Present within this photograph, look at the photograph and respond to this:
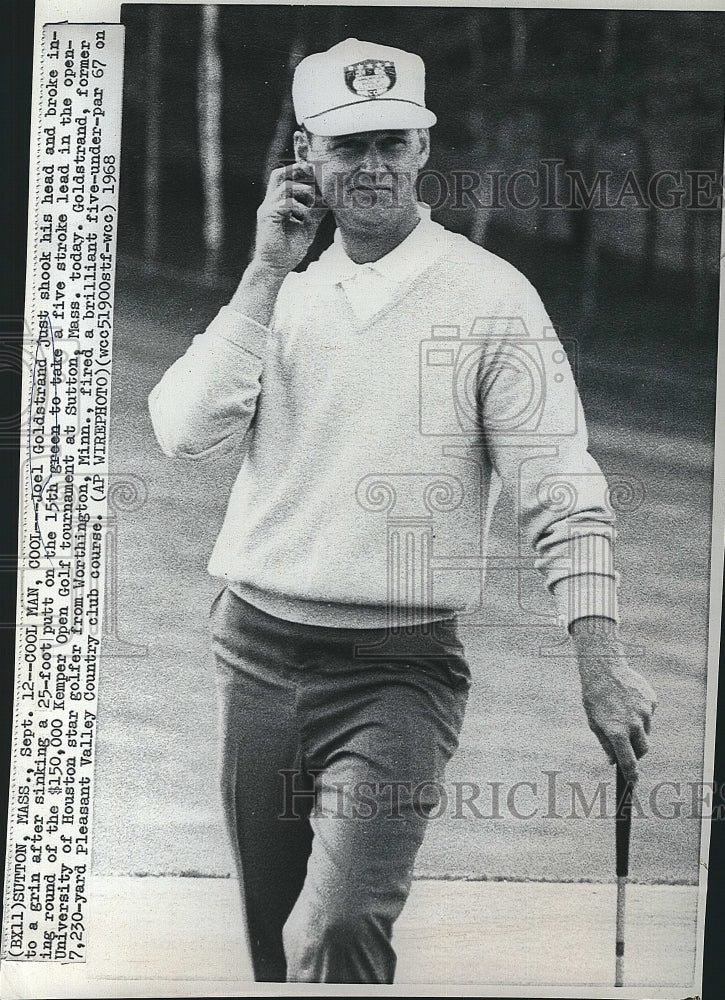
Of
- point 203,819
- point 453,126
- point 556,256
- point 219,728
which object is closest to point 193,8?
point 453,126

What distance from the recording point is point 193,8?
222 cm

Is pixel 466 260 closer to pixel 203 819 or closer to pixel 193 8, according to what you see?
pixel 193 8

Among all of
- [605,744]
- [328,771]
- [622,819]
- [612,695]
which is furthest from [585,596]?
[328,771]

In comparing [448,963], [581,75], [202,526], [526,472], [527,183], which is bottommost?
[448,963]

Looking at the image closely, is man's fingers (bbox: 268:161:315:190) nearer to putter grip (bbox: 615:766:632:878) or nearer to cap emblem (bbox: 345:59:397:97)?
cap emblem (bbox: 345:59:397:97)

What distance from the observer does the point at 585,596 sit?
2.14 metres

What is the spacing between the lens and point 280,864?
2.13 meters

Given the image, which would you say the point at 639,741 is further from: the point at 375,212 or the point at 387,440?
the point at 375,212

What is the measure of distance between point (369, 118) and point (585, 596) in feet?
3.80

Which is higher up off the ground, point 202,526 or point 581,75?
point 581,75

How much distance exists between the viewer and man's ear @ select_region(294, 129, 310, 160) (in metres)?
2.17

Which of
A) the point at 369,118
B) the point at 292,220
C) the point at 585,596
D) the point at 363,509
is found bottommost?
the point at 585,596

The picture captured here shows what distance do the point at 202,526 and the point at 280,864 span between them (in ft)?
2.51

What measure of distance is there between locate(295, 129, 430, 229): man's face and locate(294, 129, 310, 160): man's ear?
0.03 feet
